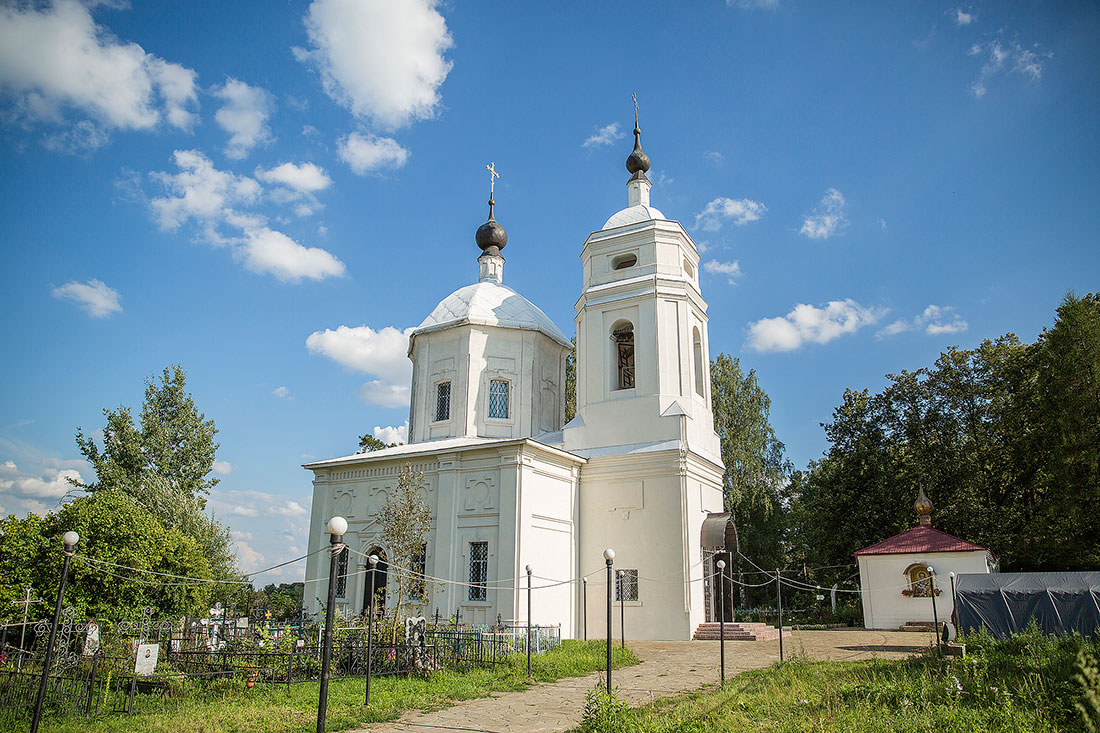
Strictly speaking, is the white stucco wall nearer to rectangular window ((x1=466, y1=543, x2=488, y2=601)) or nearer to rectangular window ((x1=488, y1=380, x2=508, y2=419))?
rectangular window ((x1=466, y1=543, x2=488, y2=601))

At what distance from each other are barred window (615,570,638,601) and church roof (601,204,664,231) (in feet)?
37.0

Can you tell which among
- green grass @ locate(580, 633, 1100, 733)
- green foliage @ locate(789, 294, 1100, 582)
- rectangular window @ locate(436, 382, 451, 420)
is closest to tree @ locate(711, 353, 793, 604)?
green foliage @ locate(789, 294, 1100, 582)

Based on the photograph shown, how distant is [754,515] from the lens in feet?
105

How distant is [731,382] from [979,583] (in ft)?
67.2

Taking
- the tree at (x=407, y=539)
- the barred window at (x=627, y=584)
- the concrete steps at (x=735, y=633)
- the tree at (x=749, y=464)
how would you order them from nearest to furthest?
the tree at (x=407, y=539) → the concrete steps at (x=735, y=633) → the barred window at (x=627, y=584) → the tree at (x=749, y=464)

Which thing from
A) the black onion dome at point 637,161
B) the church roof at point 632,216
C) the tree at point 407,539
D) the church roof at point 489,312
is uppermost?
the black onion dome at point 637,161

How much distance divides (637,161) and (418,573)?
51.9 ft

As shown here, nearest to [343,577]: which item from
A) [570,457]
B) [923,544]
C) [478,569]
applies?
[478,569]

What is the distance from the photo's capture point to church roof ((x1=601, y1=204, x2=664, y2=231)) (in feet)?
78.4

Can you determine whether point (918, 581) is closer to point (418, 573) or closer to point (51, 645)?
point (418, 573)

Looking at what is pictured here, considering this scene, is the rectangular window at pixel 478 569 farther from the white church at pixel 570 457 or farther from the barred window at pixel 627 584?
the barred window at pixel 627 584

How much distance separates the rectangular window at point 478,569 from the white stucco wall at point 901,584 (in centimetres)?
A: 1292

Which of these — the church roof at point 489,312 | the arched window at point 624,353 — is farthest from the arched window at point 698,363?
the church roof at point 489,312

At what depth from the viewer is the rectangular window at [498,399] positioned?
78.9 feet
